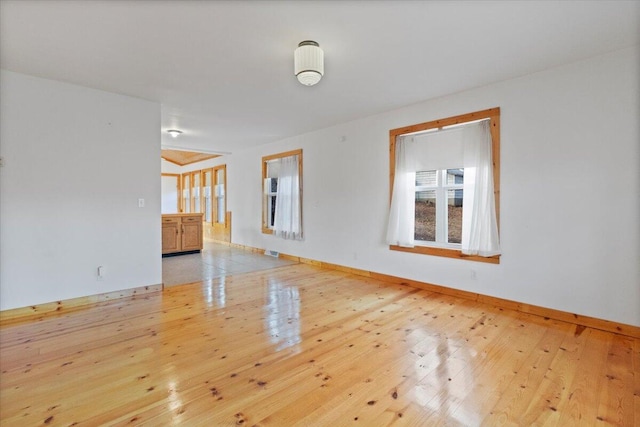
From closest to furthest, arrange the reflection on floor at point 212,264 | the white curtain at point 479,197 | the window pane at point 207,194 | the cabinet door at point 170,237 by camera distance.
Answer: the white curtain at point 479,197
the reflection on floor at point 212,264
the cabinet door at point 170,237
the window pane at point 207,194

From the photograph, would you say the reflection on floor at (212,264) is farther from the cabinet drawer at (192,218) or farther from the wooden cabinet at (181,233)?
the cabinet drawer at (192,218)

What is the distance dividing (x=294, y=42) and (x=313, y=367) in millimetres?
2619

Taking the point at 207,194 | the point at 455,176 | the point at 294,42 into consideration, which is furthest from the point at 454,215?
the point at 207,194

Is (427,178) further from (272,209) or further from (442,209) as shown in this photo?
(272,209)

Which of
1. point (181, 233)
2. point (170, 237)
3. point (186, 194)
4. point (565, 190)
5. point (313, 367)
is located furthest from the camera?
point (186, 194)

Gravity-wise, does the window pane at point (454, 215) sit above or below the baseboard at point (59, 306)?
above

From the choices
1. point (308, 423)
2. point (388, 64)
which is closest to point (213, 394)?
point (308, 423)

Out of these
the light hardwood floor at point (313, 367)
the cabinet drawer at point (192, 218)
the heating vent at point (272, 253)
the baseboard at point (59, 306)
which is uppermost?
the cabinet drawer at point (192, 218)

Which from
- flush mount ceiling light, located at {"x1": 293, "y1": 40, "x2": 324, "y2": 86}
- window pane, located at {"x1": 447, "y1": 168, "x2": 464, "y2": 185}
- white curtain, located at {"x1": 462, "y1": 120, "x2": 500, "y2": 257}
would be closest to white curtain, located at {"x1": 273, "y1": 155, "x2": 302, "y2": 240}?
window pane, located at {"x1": 447, "y1": 168, "x2": 464, "y2": 185}

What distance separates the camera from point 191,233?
23.1 feet

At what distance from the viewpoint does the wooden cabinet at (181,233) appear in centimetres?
664

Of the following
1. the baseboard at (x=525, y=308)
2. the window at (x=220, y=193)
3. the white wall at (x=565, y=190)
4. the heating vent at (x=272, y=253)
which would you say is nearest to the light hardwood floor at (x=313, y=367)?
the baseboard at (x=525, y=308)

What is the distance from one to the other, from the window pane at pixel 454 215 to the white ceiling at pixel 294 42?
1.30 meters

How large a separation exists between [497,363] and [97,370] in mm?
2906
